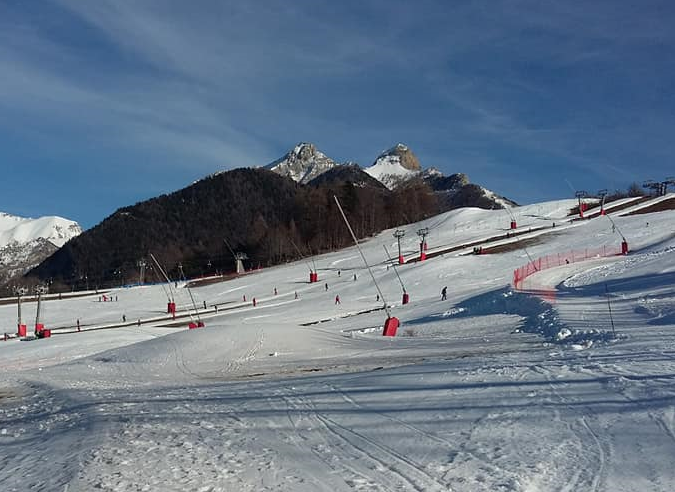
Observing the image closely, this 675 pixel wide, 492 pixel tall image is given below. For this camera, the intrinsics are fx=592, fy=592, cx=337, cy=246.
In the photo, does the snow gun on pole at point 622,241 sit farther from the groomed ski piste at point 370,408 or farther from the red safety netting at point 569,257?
the groomed ski piste at point 370,408

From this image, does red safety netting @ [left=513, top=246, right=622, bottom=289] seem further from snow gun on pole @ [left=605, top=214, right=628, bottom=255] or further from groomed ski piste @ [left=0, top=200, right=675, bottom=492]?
groomed ski piste @ [left=0, top=200, right=675, bottom=492]

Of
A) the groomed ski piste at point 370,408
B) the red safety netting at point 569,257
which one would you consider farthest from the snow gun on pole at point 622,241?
the groomed ski piste at point 370,408

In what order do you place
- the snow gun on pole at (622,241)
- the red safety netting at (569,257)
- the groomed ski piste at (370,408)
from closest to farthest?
the groomed ski piste at (370,408) < the snow gun on pole at (622,241) < the red safety netting at (569,257)

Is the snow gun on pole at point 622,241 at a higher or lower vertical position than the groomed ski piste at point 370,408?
higher

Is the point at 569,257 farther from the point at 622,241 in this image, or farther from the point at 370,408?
the point at 370,408

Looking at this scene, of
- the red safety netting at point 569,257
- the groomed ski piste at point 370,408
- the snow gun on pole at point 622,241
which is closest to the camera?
the groomed ski piste at point 370,408

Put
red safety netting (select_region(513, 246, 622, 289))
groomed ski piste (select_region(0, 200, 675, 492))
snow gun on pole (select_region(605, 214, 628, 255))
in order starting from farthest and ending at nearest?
red safety netting (select_region(513, 246, 622, 289)) → snow gun on pole (select_region(605, 214, 628, 255)) → groomed ski piste (select_region(0, 200, 675, 492))

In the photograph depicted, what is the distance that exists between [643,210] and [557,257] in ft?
101

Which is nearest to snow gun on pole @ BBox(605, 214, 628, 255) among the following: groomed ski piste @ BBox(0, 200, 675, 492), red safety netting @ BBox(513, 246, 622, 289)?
red safety netting @ BBox(513, 246, 622, 289)

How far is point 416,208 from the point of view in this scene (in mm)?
128750

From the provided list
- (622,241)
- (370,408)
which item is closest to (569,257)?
(622,241)

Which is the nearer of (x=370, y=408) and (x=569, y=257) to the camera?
(x=370, y=408)

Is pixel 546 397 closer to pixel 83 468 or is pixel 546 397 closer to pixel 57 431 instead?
pixel 83 468

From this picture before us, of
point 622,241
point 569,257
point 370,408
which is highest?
point 622,241
